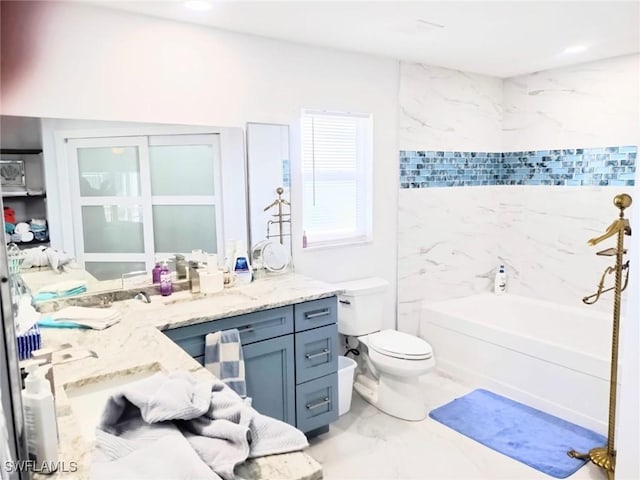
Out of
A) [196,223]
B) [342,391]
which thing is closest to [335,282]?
[342,391]

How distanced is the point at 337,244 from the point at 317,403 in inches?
42.9

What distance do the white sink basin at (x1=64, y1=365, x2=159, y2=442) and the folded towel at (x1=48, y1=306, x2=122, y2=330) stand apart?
0.57 metres

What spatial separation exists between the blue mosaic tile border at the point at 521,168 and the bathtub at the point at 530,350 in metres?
0.98

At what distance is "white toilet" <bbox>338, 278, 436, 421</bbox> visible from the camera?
3004mm

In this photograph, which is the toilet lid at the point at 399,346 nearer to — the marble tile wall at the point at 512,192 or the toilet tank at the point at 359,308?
the toilet tank at the point at 359,308

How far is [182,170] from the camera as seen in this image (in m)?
2.70

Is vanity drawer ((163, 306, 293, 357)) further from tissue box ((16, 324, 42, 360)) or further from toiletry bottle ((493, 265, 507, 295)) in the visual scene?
toiletry bottle ((493, 265, 507, 295))

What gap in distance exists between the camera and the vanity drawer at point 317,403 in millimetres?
2643

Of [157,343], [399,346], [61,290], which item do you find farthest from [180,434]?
[399,346]

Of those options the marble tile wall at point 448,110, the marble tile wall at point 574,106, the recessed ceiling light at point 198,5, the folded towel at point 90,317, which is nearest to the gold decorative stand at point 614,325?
the marble tile wall at point 574,106

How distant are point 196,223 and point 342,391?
1353 mm

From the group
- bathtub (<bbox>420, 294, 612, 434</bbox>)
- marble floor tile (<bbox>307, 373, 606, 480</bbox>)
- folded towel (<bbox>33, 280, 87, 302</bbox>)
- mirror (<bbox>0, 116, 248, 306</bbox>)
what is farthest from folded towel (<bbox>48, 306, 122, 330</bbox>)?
bathtub (<bbox>420, 294, 612, 434</bbox>)

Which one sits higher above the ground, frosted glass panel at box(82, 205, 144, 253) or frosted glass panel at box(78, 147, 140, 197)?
frosted glass panel at box(78, 147, 140, 197)

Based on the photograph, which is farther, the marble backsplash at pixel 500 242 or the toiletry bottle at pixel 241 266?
the marble backsplash at pixel 500 242
